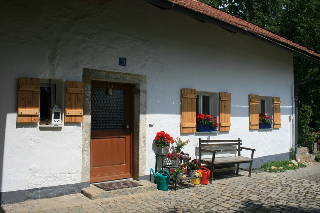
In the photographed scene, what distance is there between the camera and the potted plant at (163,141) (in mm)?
6352

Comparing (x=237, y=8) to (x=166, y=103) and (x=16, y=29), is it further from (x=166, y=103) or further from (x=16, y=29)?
(x=16, y=29)

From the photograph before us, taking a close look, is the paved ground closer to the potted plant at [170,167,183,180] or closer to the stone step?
the stone step

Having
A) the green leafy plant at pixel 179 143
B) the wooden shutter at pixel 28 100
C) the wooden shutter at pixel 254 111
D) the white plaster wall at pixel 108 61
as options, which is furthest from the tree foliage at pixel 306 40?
the wooden shutter at pixel 28 100

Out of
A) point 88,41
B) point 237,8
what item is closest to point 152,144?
point 88,41

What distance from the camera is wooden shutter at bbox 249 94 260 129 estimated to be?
28.3 feet

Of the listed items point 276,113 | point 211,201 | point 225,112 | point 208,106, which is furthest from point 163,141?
point 276,113

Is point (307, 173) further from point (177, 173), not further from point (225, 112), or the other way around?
point (177, 173)

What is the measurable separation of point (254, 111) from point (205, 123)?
81.9 inches

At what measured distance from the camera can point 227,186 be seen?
6582 millimetres

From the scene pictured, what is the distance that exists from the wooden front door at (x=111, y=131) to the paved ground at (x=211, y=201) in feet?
2.82

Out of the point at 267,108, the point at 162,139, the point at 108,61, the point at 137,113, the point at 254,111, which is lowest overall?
the point at 162,139

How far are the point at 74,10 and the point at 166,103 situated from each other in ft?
8.49

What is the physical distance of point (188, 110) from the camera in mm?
7035

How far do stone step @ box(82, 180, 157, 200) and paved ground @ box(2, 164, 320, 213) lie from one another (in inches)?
3.7
